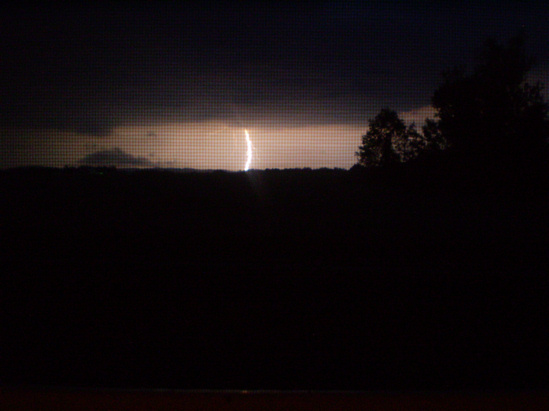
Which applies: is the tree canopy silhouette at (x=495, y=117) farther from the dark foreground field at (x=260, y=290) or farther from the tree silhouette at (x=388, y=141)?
the dark foreground field at (x=260, y=290)

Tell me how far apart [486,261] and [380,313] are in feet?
8.35

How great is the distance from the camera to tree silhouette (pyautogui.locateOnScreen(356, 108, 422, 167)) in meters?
12.5

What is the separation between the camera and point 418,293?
9.61 ft

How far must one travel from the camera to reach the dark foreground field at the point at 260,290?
1.68 meters

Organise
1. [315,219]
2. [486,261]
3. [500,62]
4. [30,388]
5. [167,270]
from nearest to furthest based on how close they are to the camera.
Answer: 1. [30,388]
2. [167,270]
3. [486,261]
4. [315,219]
5. [500,62]

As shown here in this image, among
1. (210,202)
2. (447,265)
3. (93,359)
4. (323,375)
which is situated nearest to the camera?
(323,375)

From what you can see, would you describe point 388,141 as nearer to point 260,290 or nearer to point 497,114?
point 497,114

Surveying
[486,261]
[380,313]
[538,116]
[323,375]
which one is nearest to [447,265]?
[486,261]

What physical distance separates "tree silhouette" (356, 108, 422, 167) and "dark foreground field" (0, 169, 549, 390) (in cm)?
553

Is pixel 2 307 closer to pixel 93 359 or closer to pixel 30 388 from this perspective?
pixel 93 359

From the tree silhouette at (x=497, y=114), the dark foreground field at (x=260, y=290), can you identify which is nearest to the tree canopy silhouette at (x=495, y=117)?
the tree silhouette at (x=497, y=114)

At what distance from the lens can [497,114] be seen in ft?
35.4

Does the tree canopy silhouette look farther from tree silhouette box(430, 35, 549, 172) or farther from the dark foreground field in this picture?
the dark foreground field

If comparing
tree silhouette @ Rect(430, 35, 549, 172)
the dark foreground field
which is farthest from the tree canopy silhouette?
the dark foreground field
